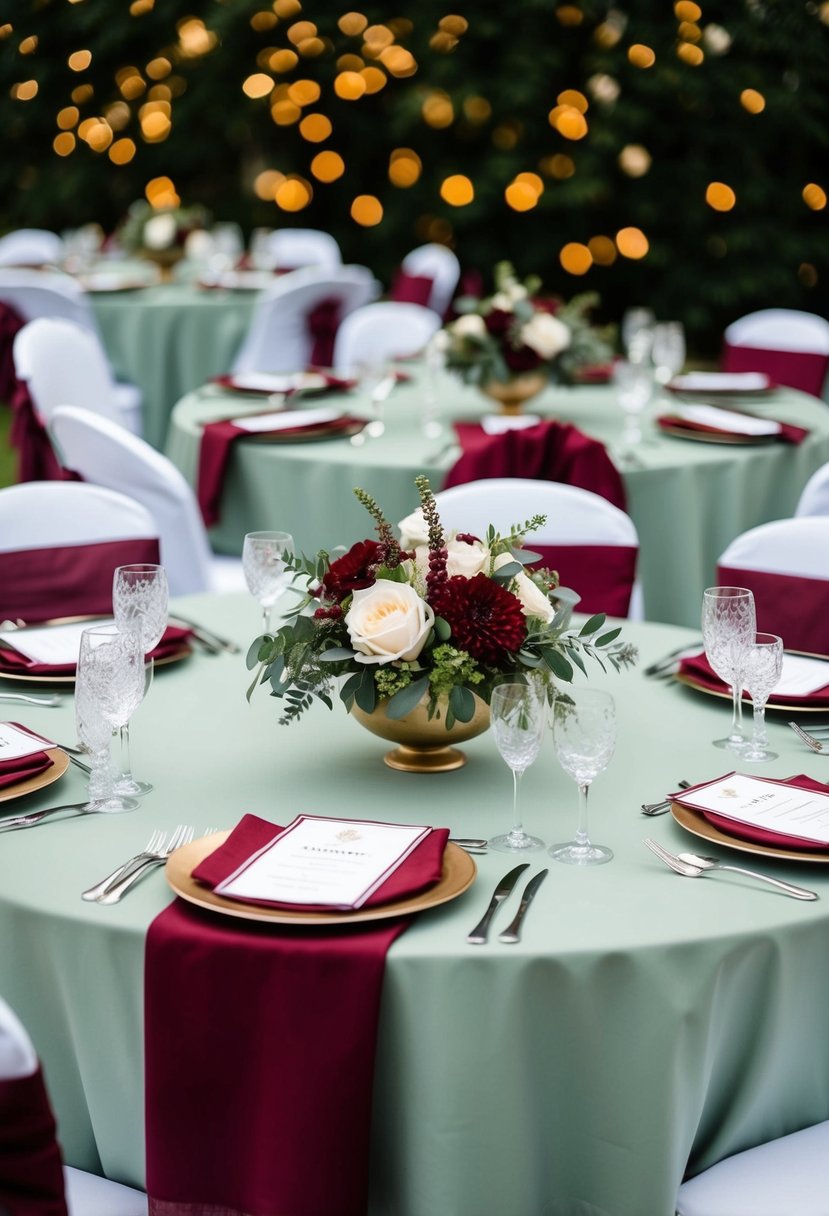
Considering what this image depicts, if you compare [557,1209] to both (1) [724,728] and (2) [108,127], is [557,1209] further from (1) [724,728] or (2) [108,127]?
(2) [108,127]

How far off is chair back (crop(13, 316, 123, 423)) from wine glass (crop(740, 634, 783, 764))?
2686 mm

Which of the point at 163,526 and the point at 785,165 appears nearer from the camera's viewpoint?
the point at 163,526

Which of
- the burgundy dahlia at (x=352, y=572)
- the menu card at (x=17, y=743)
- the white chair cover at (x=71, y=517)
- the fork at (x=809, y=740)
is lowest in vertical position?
the fork at (x=809, y=740)

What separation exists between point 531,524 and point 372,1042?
2.29 ft

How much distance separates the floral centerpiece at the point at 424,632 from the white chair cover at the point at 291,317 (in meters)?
4.93

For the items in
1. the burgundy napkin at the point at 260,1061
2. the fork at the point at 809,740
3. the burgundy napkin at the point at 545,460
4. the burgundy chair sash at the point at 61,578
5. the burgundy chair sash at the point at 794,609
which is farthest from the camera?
the burgundy napkin at the point at 545,460

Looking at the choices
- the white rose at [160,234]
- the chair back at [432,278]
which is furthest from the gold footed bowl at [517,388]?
the white rose at [160,234]

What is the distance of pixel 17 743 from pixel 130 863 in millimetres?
374

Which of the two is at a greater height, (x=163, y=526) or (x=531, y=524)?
(x=531, y=524)

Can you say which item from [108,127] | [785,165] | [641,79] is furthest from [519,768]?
[108,127]

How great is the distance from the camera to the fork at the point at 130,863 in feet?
5.17

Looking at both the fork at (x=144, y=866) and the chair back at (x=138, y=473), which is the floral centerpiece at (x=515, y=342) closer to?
the chair back at (x=138, y=473)

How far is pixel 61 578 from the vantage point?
2697 mm

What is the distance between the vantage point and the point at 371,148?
33.9ft
